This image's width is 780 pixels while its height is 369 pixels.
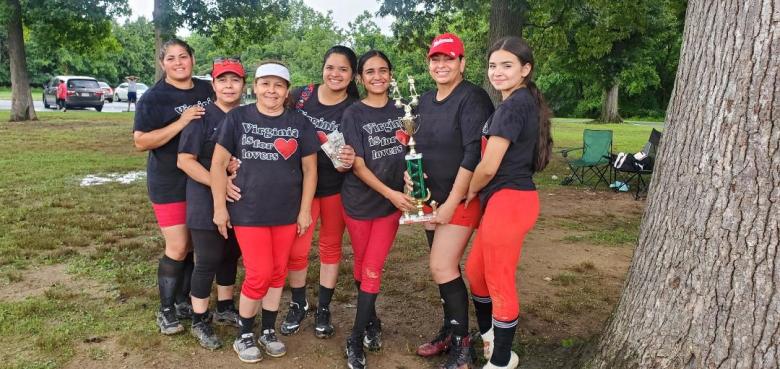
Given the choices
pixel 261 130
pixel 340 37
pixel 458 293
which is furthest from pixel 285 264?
pixel 340 37

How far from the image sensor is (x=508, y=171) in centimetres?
295

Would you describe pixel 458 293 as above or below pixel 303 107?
below

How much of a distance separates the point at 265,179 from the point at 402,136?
81 centimetres

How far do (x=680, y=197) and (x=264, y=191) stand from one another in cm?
211

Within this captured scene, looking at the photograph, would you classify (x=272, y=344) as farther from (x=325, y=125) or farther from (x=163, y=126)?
(x=163, y=126)

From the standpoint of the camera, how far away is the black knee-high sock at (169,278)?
3822mm

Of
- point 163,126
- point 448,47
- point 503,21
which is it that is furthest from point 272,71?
point 503,21

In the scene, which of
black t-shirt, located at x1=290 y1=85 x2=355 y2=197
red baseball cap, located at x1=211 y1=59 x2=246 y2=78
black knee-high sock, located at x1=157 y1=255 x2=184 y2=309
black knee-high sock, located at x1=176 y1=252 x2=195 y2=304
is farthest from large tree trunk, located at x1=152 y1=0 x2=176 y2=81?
black t-shirt, located at x1=290 y1=85 x2=355 y2=197

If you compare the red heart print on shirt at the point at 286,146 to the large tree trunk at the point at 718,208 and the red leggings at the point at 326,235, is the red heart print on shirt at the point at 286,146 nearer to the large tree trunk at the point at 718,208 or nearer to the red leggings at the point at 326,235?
the red leggings at the point at 326,235

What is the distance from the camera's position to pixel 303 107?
3.67 m

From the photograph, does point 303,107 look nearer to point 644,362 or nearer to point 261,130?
point 261,130

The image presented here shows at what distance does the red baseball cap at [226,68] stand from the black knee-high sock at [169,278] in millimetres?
1280

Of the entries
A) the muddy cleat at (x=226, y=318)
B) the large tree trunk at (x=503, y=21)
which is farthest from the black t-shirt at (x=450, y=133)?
the large tree trunk at (x=503, y=21)

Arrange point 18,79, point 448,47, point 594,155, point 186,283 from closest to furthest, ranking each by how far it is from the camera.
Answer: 1. point 448,47
2. point 186,283
3. point 594,155
4. point 18,79
